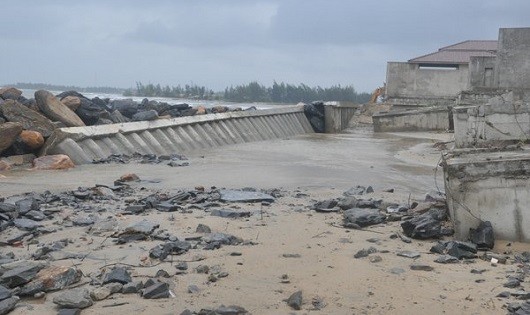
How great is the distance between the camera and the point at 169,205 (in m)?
6.57

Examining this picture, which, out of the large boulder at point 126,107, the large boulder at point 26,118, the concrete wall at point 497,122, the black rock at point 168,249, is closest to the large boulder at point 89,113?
the large boulder at point 26,118

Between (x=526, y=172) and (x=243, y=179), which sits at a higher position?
(x=526, y=172)

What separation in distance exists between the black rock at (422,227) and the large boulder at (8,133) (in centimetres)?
805

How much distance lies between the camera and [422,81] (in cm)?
3288

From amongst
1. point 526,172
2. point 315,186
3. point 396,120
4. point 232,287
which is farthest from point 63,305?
point 396,120

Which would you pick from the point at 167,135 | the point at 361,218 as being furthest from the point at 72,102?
the point at 361,218

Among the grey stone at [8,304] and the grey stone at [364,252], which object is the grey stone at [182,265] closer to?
the grey stone at [8,304]

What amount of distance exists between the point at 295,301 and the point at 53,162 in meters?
8.27

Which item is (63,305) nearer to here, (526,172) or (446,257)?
(446,257)

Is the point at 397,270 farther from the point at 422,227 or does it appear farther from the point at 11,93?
the point at 11,93

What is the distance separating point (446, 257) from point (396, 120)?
22737 mm

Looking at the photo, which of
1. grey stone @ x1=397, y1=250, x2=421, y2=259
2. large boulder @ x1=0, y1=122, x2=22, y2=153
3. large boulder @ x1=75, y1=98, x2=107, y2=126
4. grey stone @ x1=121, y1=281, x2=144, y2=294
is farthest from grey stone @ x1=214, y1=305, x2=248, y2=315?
large boulder @ x1=75, y1=98, x2=107, y2=126

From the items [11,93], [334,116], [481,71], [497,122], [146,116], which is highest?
[481,71]

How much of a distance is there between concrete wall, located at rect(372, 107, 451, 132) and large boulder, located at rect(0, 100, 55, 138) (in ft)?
58.8
